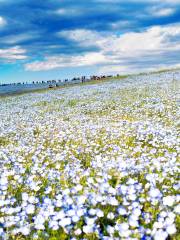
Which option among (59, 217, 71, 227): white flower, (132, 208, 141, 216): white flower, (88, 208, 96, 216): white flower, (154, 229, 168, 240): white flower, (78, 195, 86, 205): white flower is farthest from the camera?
(78, 195, 86, 205): white flower

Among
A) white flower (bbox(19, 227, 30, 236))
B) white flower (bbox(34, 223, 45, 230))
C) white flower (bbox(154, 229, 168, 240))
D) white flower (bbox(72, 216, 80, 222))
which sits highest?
white flower (bbox(72, 216, 80, 222))

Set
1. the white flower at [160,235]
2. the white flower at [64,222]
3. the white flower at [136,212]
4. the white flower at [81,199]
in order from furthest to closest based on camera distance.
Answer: the white flower at [81,199] < the white flower at [136,212] < the white flower at [64,222] < the white flower at [160,235]

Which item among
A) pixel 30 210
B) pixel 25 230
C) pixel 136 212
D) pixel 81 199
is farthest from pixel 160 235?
pixel 30 210

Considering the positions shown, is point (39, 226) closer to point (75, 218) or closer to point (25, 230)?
point (25, 230)

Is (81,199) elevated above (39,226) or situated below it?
above

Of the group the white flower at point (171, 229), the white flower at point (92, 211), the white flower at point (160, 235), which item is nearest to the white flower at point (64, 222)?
the white flower at point (92, 211)

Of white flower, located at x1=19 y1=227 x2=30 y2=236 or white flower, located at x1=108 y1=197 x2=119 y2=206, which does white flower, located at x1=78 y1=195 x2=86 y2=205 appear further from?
white flower, located at x1=19 y1=227 x2=30 y2=236

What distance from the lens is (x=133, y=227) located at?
4.17 meters

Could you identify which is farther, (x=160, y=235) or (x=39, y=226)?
(x=39, y=226)

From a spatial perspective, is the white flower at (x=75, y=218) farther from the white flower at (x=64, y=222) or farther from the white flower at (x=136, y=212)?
the white flower at (x=136, y=212)

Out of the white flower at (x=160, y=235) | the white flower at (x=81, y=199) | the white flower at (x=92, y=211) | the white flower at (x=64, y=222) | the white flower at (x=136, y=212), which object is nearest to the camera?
the white flower at (x=160, y=235)

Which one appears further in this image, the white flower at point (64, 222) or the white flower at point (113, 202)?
the white flower at point (113, 202)

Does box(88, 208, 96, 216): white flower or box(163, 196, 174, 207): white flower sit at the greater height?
box(163, 196, 174, 207): white flower

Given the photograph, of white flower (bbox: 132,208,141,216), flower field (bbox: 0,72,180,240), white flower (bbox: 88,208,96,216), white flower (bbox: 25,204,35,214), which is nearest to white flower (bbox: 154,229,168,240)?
flower field (bbox: 0,72,180,240)
